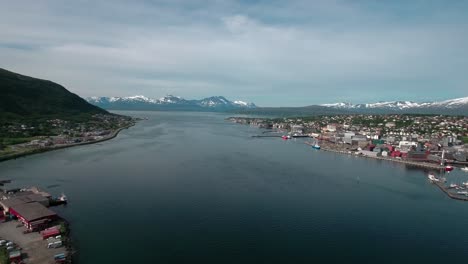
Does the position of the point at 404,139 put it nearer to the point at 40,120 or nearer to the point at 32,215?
the point at 32,215

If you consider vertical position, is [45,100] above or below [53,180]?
above

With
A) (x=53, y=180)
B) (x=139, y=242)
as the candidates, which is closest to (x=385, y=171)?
(x=139, y=242)

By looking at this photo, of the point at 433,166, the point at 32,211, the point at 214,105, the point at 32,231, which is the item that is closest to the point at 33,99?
the point at 32,211

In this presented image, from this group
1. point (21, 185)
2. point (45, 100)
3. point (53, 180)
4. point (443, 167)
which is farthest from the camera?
point (45, 100)

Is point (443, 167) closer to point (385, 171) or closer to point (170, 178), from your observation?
point (385, 171)

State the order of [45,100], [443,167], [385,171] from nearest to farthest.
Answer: [385,171]
[443,167]
[45,100]

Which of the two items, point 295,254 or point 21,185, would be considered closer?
point 295,254

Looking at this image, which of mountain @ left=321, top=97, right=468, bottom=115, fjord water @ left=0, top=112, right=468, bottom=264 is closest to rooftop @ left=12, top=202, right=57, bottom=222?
fjord water @ left=0, top=112, right=468, bottom=264

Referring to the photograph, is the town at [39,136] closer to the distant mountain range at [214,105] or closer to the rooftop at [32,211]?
the rooftop at [32,211]
